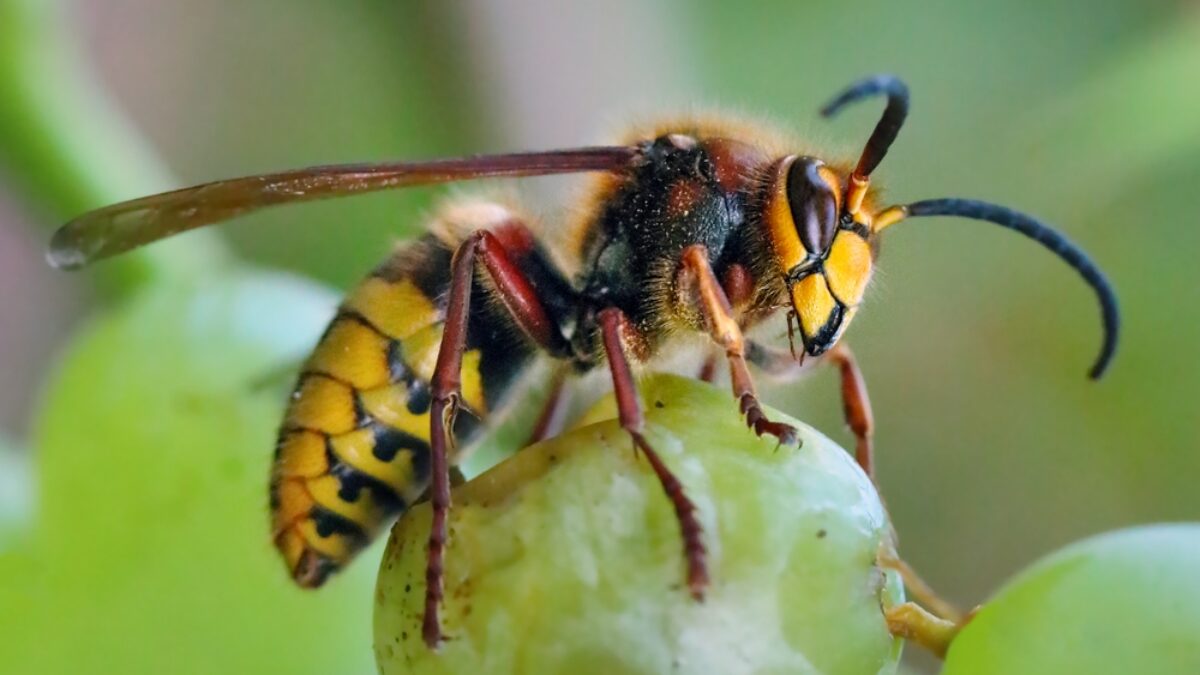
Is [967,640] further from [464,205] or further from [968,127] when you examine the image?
[968,127]

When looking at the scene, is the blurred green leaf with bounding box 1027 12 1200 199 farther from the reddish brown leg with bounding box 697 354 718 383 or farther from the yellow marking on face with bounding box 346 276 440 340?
the yellow marking on face with bounding box 346 276 440 340

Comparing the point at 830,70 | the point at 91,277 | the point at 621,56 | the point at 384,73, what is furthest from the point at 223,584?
the point at 830,70

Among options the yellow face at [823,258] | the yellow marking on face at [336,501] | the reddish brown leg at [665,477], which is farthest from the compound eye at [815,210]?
the yellow marking on face at [336,501]

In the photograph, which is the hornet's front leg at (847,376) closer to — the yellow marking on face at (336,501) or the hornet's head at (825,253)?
the hornet's head at (825,253)

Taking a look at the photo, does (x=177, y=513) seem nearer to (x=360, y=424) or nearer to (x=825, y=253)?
(x=360, y=424)

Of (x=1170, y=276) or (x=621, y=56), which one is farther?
(x=621, y=56)

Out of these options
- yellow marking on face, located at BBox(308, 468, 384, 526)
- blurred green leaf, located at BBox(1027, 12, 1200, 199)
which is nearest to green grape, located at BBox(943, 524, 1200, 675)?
yellow marking on face, located at BBox(308, 468, 384, 526)

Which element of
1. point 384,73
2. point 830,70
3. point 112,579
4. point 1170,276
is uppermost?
point 384,73

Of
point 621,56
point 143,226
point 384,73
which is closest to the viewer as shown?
point 143,226
